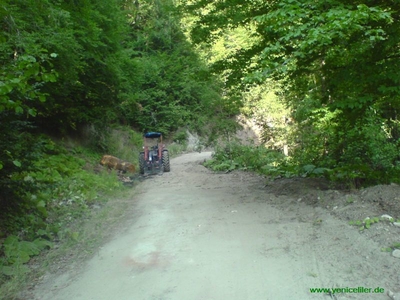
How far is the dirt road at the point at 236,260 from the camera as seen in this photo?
396 cm

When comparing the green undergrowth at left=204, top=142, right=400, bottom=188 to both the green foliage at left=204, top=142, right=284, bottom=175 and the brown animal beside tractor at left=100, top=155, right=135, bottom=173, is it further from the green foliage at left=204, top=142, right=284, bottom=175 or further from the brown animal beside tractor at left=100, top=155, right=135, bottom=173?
the brown animal beside tractor at left=100, top=155, right=135, bottom=173

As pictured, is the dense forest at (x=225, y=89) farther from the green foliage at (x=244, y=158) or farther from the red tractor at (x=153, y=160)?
the red tractor at (x=153, y=160)

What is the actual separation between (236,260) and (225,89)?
7.45 m

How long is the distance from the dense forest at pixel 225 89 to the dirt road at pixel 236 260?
1.35 metres

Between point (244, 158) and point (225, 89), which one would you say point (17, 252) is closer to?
point (225, 89)

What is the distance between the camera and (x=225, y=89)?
→ 1134 cm

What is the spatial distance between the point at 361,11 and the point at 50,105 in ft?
38.2

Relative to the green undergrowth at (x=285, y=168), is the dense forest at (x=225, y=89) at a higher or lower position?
higher

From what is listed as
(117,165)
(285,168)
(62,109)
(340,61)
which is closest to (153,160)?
(117,165)

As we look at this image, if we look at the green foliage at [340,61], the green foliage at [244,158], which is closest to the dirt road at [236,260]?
the green foliage at [340,61]

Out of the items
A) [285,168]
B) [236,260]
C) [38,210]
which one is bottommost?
[236,260]

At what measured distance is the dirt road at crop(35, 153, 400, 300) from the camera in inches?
156

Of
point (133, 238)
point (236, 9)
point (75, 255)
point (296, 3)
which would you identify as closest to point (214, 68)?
point (236, 9)

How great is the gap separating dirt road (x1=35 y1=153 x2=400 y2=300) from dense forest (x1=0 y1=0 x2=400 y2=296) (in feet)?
4.45
